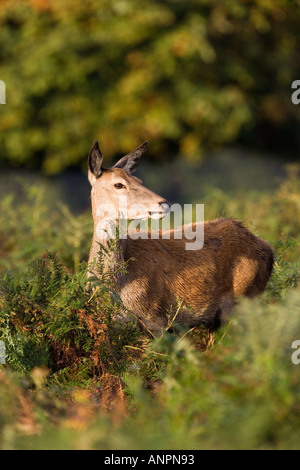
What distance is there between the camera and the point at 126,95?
786 inches

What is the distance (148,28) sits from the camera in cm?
1994

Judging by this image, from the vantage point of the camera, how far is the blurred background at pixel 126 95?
19.5 metres

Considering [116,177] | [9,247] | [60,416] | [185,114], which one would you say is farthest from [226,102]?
[60,416]

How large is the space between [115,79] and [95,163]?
46.6 feet

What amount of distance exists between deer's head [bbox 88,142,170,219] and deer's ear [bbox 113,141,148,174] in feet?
0.57

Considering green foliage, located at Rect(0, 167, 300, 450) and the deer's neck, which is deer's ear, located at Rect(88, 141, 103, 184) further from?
green foliage, located at Rect(0, 167, 300, 450)

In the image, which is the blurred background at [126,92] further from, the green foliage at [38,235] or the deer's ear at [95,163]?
the deer's ear at [95,163]

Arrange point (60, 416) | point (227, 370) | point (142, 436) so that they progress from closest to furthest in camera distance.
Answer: point (142, 436), point (227, 370), point (60, 416)

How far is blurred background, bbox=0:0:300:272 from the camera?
19500mm

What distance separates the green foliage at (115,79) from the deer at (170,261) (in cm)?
1290

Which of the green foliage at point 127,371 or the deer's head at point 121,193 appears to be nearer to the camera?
the green foliage at point 127,371

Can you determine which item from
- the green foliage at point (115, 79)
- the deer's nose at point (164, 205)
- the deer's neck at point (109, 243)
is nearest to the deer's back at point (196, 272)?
the deer's neck at point (109, 243)

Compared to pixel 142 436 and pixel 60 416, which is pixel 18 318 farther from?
pixel 142 436
